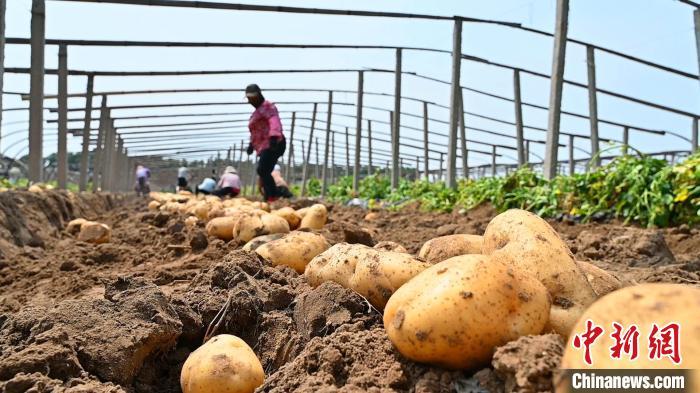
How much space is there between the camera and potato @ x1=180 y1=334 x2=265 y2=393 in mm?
1958

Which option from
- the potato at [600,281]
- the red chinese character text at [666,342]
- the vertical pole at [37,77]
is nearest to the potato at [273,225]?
the potato at [600,281]

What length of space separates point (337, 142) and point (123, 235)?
32962 millimetres

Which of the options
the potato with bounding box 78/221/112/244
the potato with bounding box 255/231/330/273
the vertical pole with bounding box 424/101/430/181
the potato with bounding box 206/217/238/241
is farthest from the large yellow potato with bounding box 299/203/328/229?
the vertical pole with bounding box 424/101/430/181

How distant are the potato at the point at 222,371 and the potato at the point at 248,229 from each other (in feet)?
7.63

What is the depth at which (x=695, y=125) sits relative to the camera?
742 inches

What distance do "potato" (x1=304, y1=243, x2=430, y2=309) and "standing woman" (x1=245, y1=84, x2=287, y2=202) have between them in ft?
26.8

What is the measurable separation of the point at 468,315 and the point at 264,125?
9.77m

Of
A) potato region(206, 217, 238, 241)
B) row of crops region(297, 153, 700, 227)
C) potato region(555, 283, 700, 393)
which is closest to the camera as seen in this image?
potato region(555, 283, 700, 393)

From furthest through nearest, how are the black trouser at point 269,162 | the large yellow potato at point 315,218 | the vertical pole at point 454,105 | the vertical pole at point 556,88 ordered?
the vertical pole at point 454,105
the black trouser at point 269,162
the vertical pole at point 556,88
the large yellow potato at point 315,218

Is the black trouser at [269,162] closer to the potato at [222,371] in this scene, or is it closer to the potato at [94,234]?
the potato at [94,234]

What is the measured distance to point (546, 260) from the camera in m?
1.91

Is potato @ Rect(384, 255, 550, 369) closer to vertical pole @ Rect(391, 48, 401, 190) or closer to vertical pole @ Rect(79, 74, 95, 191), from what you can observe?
vertical pole @ Rect(391, 48, 401, 190)

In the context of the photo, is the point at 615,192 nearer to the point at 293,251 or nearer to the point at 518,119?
the point at 293,251

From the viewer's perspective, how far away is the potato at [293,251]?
3.36 meters
